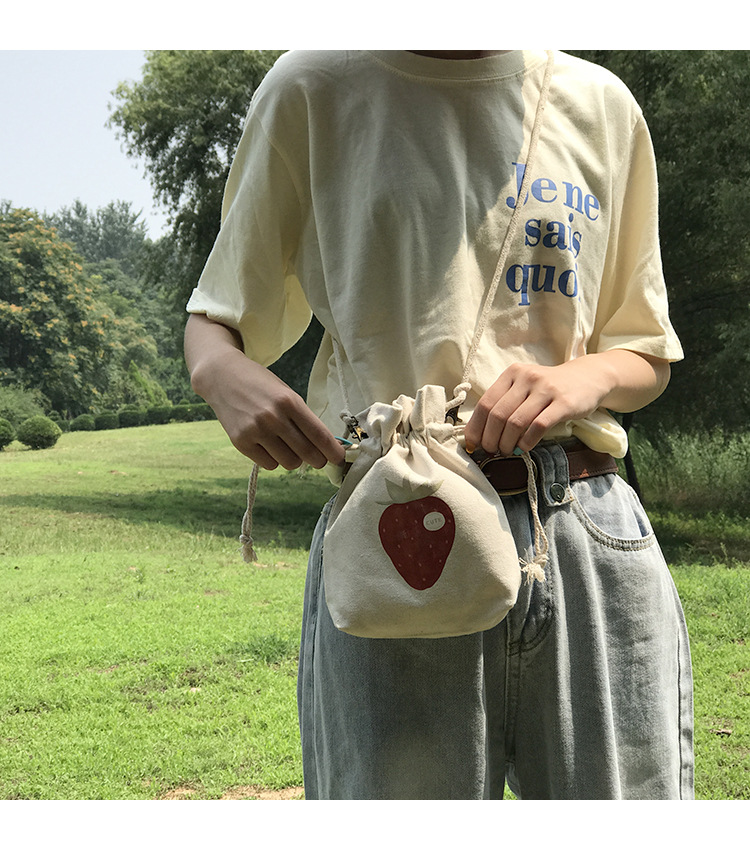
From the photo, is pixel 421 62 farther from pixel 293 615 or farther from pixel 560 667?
pixel 293 615

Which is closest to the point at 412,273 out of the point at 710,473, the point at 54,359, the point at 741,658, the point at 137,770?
the point at 137,770

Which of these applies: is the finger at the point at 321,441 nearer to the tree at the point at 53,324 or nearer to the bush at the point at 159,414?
the tree at the point at 53,324

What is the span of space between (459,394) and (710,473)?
557cm

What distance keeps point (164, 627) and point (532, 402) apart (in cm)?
325

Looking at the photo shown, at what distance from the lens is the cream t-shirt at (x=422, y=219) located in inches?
24.0

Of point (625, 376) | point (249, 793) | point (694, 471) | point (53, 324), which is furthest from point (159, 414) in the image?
point (625, 376)

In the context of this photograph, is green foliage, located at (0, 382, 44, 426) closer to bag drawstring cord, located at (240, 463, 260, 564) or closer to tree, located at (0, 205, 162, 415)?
tree, located at (0, 205, 162, 415)

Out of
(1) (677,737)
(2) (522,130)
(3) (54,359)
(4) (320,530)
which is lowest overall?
(3) (54,359)

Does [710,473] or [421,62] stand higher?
[421,62]

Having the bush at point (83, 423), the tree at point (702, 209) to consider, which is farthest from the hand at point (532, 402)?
the bush at point (83, 423)

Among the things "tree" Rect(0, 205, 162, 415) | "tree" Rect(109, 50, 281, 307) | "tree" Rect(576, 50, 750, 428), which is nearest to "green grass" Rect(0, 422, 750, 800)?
"tree" Rect(0, 205, 162, 415)

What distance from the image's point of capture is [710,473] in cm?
566

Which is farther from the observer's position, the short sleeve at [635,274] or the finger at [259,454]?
the short sleeve at [635,274]

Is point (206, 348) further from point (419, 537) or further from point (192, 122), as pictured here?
point (192, 122)
